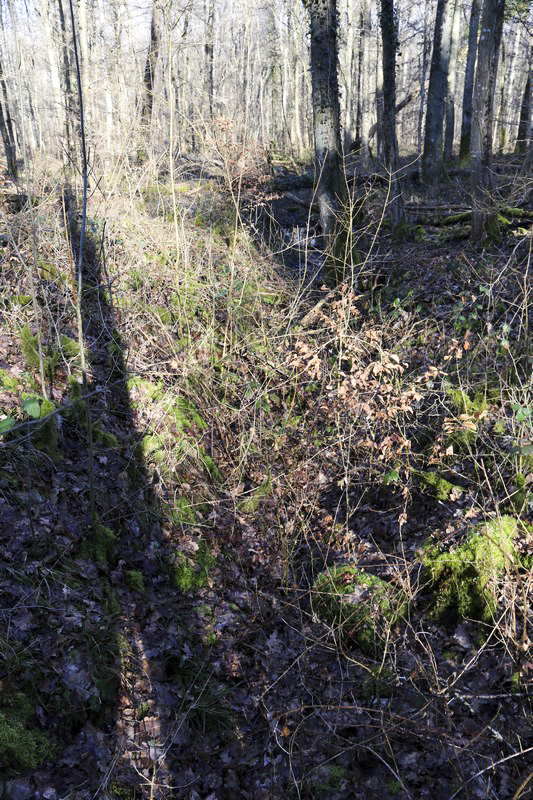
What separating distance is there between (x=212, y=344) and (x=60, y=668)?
395 centimetres

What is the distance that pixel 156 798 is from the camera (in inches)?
107

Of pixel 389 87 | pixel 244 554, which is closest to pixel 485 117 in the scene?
pixel 389 87

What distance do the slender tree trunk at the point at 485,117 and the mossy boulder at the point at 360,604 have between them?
20.6ft

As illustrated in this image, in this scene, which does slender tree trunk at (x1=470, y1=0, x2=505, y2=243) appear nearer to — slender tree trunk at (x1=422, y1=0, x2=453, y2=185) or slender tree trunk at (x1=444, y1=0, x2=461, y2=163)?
slender tree trunk at (x1=422, y1=0, x2=453, y2=185)

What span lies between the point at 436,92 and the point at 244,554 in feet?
43.3

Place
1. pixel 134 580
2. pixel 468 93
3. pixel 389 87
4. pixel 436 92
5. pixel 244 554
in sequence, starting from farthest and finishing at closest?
pixel 468 93, pixel 436 92, pixel 389 87, pixel 244 554, pixel 134 580

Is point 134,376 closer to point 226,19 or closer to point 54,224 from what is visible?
point 54,224

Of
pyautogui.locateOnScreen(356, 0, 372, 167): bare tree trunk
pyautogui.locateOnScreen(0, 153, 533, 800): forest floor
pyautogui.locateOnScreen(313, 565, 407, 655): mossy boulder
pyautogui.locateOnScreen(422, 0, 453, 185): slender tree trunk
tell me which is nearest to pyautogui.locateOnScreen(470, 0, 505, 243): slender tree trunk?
pyautogui.locateOnScreen(0, 153, 533, 800): forest floor

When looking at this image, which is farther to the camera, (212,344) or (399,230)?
(399,230)

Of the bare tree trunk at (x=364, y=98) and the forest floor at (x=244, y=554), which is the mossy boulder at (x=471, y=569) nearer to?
the forest floor at (x=244, y=554)

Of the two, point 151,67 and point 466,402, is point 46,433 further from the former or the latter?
point 151,67

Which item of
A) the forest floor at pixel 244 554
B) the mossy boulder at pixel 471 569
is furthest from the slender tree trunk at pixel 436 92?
the mossy boulder at pixel 471 569

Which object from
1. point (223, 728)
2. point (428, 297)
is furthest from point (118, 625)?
point (428, 297)

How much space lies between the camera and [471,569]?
382 centimetres
